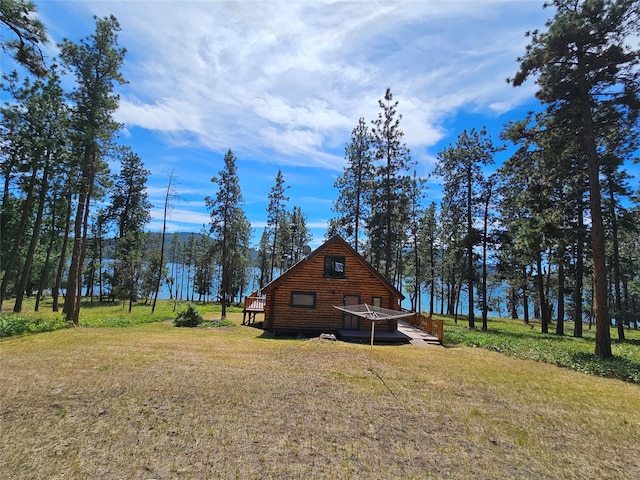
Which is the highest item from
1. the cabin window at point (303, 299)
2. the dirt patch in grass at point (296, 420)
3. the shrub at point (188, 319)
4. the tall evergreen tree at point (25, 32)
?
the tall evergreen tree at point (25, 32)

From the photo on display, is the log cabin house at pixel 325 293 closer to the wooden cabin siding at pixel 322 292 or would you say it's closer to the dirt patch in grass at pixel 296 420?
the wooden cabin siding at pixel 322 292

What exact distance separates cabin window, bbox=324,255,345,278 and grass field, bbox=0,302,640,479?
9.22 meters

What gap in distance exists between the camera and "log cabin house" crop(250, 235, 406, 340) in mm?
18625

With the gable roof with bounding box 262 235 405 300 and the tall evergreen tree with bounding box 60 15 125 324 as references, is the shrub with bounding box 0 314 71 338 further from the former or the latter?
the gable roof with bounding box 262 235 405 300

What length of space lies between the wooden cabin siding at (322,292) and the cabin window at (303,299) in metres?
0.18

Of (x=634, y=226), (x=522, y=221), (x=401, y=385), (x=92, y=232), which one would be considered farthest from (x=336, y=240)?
(x=92, y=232)

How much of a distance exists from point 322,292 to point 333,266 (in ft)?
5.63

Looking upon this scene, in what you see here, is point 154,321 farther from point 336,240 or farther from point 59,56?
point 59,56

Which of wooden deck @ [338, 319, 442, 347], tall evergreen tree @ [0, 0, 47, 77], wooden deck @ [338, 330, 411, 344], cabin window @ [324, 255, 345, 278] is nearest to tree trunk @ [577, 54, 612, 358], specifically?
wooden deck @ [338, 319, 442, 347]

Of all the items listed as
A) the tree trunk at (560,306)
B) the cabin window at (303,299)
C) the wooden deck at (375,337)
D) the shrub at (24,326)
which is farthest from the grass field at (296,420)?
the tree trunk at (560,306)

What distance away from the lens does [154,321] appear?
21.8 metres

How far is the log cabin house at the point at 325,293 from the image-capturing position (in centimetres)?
1862

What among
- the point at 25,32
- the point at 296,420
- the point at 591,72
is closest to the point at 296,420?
the point at 296,420

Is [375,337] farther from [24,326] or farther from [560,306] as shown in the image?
[560,306]
